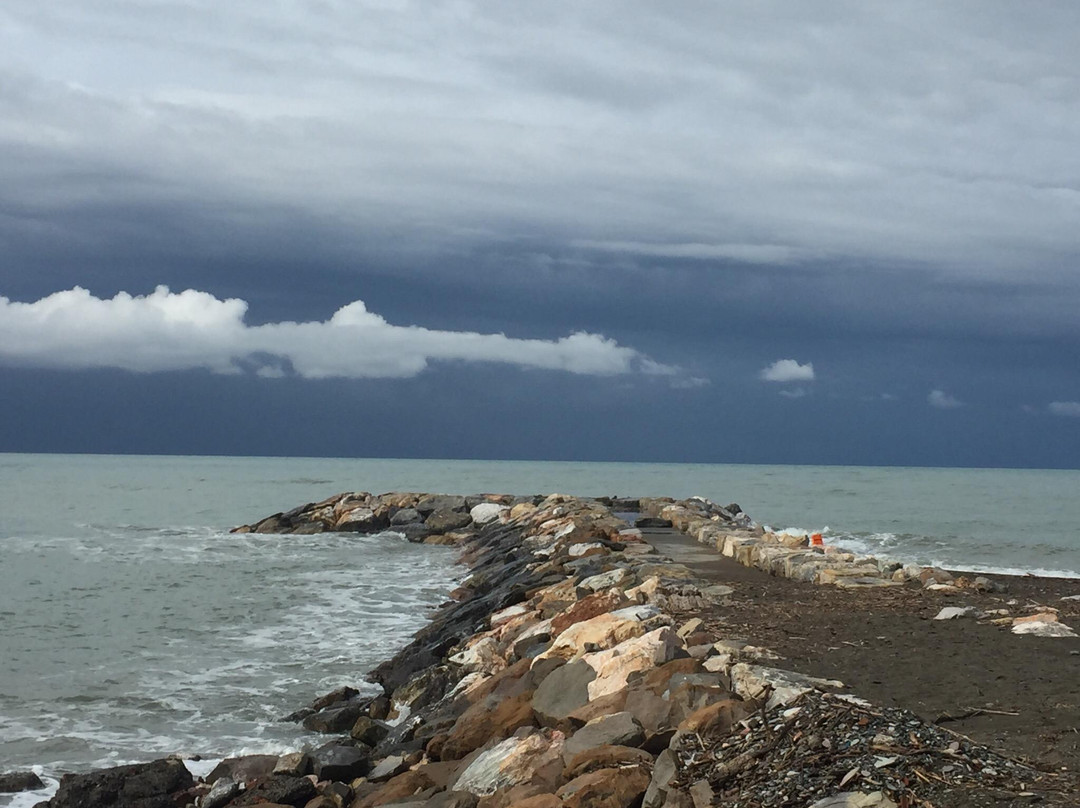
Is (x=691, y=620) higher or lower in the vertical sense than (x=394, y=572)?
higher

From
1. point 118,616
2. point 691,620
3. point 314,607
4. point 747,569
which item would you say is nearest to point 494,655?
point 691,620

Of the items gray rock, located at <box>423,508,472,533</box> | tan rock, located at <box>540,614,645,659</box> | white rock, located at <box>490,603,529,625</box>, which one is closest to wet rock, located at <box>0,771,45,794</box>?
tan rock, located at <box>540,614,645,659</box>

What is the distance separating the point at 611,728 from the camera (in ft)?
19.4

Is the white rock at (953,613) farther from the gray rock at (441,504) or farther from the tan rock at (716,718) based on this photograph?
the gray rock at (441,504)

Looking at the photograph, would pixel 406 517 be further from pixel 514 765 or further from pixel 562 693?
pixel 514 765

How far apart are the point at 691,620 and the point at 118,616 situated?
12418mm

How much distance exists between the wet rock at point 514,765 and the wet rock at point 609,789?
53 cm

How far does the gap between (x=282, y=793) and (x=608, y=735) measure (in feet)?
9.46

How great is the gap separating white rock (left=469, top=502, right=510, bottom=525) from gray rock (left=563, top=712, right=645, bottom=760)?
82.2 ft

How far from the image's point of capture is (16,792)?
827 cm

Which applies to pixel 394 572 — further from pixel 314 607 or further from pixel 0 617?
pixel 0 617

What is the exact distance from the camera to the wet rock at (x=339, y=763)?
24.9 feet

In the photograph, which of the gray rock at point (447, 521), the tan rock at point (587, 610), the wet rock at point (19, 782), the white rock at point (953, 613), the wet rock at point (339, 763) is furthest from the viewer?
the gray rock at point (447, 521)

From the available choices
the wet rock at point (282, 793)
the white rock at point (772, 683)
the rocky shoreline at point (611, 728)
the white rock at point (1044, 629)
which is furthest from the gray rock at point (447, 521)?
the white rock at point (772, 683)
